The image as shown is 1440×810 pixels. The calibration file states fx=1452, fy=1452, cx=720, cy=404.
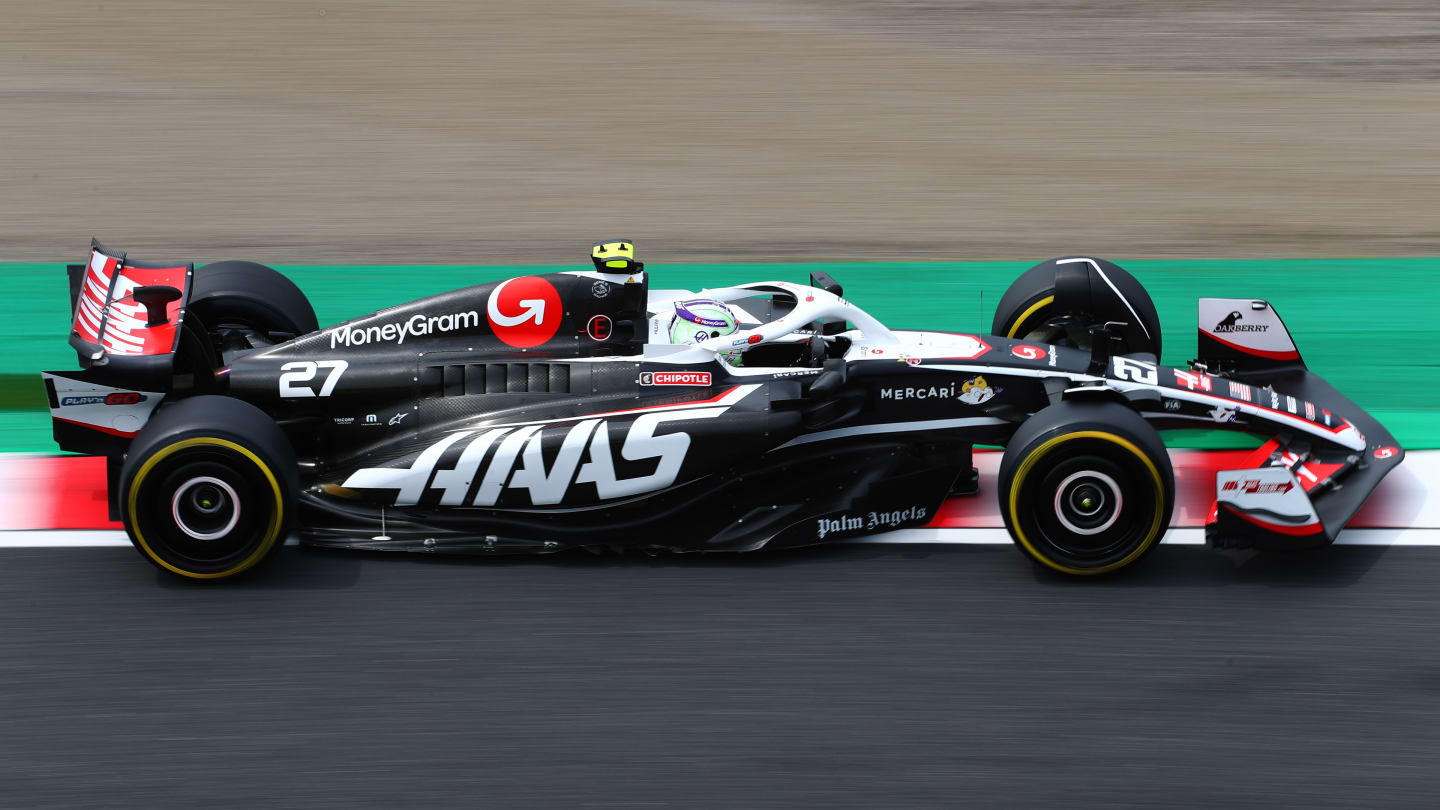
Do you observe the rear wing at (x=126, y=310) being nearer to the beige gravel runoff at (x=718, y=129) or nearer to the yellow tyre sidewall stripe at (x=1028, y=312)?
the yellow tyre sidewall stripe at (x=1028, y=312)

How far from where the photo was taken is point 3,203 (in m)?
11.7

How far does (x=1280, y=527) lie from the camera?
212 inches

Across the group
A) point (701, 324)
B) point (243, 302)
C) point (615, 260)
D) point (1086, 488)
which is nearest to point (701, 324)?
point (701, 324)

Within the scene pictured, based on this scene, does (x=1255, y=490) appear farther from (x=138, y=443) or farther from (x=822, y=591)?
(x=138, y=443)

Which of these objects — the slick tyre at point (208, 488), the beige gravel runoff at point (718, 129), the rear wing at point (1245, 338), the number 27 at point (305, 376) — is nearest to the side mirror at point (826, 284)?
the rear wing at point (1245, 338)

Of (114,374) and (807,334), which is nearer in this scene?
(114,374)

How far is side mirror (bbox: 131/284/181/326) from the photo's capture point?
6.02 meters

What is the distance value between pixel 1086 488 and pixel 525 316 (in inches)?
94.6

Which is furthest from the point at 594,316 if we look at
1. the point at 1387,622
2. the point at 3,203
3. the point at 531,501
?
the point at 3,203

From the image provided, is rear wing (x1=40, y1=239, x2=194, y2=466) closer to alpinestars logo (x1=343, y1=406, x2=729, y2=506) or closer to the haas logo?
alpinestars logo (x1=343, y1=406, x2=729, y2=506)

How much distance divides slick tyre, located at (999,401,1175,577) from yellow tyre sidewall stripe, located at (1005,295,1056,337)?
1.36m

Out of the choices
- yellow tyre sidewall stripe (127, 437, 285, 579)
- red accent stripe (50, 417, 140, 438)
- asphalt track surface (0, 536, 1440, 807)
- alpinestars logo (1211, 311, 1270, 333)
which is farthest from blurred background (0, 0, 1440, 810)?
alpinestars logo (1211, 311, 1270, 333)

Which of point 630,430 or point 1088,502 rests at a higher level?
point 630,430

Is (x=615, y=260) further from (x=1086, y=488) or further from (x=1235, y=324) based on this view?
(x=1235, y=324)
